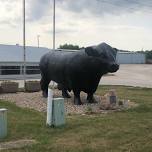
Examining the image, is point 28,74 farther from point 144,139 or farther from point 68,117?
point 144,139

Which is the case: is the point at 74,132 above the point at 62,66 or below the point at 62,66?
below

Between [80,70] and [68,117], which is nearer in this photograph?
[68,117]

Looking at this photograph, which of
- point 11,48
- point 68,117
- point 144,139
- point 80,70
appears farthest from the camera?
point 11,48

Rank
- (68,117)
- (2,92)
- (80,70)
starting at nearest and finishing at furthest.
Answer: (68,117) < (80,70) < (2,92)

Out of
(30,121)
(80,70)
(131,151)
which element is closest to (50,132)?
(30,121)

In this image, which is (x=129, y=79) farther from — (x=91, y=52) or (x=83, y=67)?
(x=91, y=52)

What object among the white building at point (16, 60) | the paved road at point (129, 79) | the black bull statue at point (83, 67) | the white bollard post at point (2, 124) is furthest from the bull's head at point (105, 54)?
the white building at point (16, 60)

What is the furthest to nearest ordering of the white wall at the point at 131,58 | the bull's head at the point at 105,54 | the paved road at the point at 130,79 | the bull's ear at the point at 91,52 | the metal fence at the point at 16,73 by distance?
the white wall at the point at 131,58
the metal fence at the point at 16,73
the paved road at the point at 130,79
the bull's ear at the point at 91,52
the bull's head at the point at 105,54

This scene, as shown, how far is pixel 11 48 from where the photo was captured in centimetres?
5256

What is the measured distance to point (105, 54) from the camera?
1466 cm

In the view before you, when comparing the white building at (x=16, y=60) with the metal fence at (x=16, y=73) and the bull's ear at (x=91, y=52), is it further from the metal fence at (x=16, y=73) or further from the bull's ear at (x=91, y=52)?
the bull's ear at (x=91, y=52)

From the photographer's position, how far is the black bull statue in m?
14.7

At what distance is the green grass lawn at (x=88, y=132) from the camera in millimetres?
8898

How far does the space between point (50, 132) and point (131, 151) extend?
256 cm
